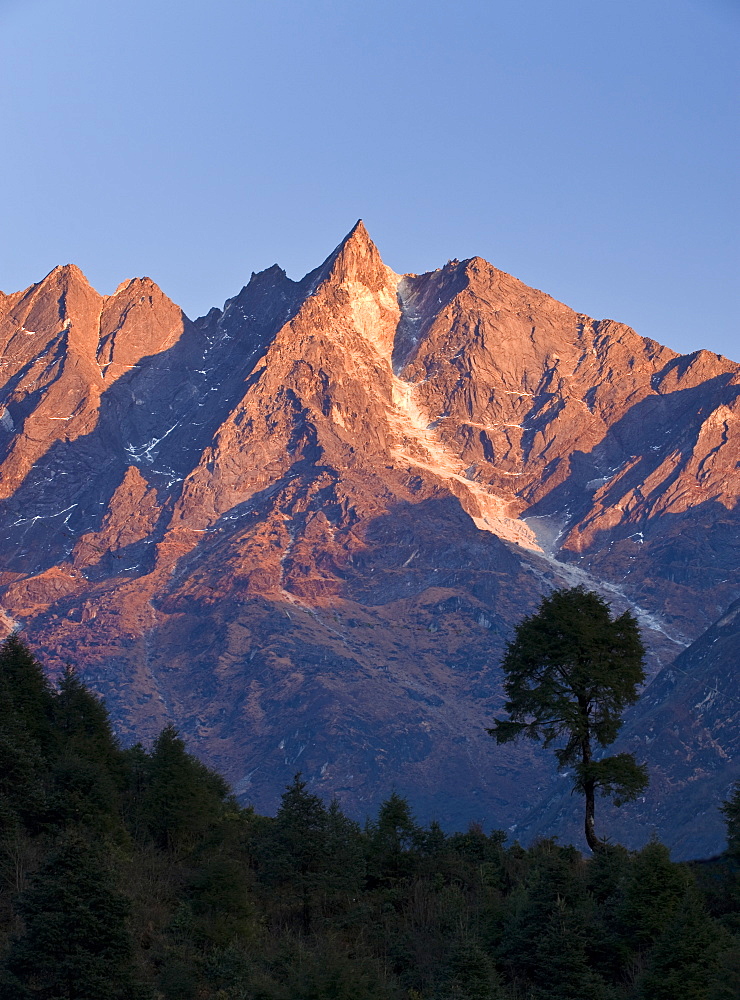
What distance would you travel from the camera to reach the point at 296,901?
54.4 m

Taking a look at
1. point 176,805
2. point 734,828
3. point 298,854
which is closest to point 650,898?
point 734,828

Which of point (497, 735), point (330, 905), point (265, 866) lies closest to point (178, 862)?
point (265, 866)

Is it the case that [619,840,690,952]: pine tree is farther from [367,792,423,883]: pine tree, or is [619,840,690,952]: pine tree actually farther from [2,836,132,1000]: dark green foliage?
[2,836,132,1000]: dark green foliage

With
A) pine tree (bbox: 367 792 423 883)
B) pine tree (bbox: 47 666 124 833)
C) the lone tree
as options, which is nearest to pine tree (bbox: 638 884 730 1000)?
the lone tree

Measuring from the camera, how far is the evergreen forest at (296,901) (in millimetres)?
40750

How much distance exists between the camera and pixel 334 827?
57875 mm

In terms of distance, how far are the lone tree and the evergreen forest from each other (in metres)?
3.90

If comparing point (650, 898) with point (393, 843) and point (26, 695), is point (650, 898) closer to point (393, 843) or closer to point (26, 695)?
point (393, 843)

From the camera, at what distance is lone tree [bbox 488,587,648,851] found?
188 feet

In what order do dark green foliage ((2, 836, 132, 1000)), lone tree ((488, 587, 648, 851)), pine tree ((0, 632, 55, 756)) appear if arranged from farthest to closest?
pine tree ((0, 632, 55, 756)) → lone tree ((488, 587, 648, 851)) → dark green foliage ((2, 836, 132, 1000))

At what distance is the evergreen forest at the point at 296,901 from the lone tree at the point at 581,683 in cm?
390

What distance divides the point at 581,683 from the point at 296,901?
14.9 meters

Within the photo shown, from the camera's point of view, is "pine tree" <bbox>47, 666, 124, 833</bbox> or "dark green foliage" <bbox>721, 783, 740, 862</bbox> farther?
"pine tree" <bbox>47, 666, 124, 833</bbox>

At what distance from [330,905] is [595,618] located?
1680 cm
